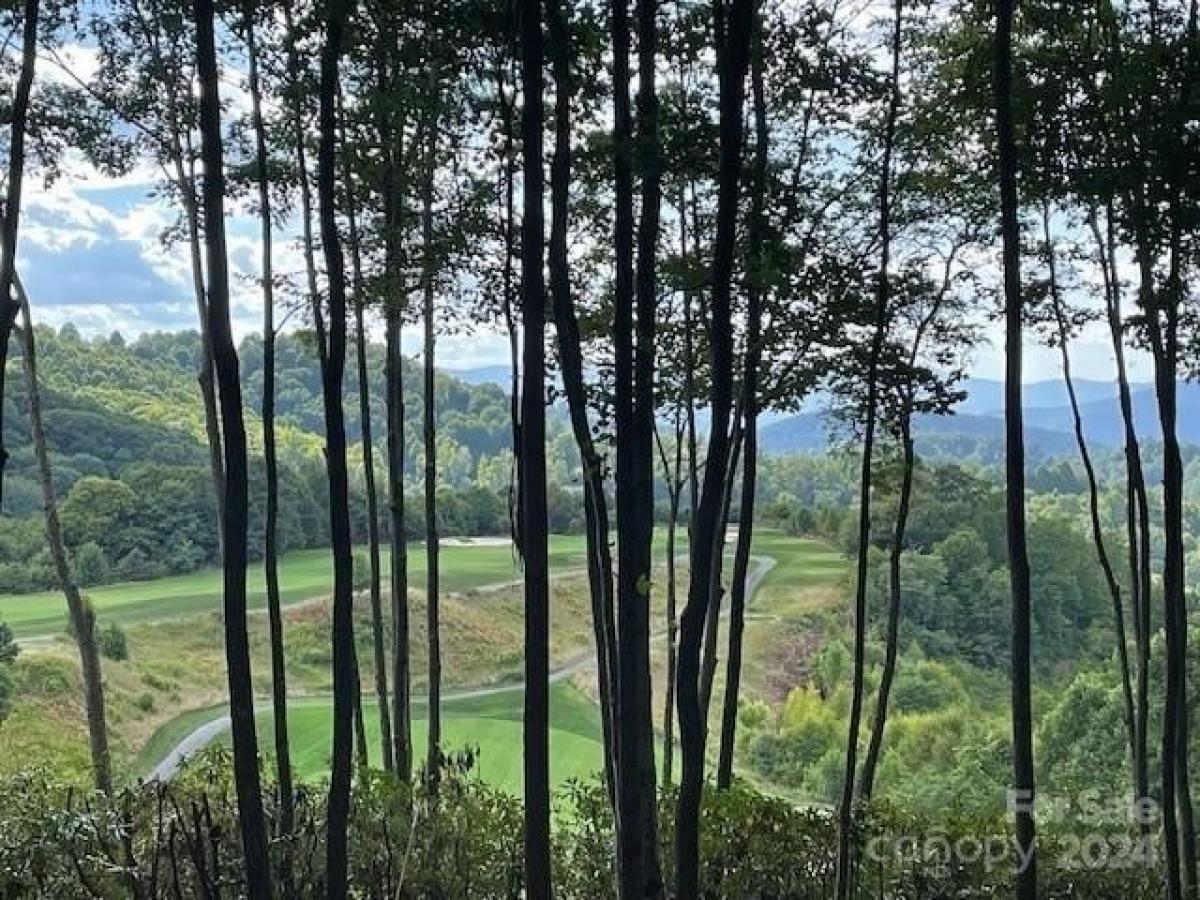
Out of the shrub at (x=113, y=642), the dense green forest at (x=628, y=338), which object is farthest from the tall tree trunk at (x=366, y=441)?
the shrub at (x=113, y=642)

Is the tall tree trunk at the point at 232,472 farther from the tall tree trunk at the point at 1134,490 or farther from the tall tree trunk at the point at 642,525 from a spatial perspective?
the tall tree trunk at the point at 1134,490

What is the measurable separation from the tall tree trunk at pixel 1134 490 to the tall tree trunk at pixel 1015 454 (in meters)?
1.89

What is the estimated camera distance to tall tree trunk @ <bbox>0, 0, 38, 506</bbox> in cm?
445

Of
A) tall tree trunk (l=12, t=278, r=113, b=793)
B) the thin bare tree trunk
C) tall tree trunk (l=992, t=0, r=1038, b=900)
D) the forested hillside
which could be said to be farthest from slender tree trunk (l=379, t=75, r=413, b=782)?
the forested hillside

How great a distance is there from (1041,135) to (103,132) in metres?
4.77

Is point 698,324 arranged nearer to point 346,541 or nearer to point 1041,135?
point 1041,135

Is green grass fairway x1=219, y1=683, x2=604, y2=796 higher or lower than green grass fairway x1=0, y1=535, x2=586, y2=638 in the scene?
lower

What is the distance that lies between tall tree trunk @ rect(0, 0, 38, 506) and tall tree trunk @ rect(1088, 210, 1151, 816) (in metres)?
5.39

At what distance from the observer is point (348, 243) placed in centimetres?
556

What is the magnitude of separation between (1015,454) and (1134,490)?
230 centimetres

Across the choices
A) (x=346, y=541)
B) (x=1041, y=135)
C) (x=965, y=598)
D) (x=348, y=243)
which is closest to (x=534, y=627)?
(x=346, y=541)

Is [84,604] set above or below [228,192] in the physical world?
below

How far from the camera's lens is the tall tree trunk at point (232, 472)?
11.4 ft

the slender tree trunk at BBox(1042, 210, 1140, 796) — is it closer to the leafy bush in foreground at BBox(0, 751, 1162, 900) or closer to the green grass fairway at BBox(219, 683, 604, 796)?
the leafy bush in foreground at BBox(0, 751, 1162, 900)
